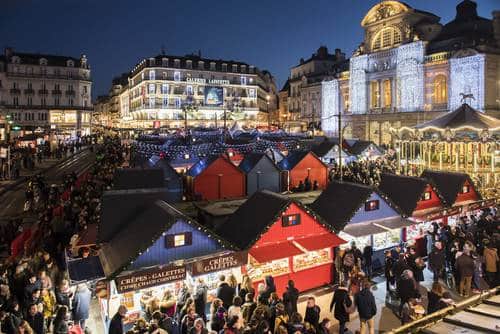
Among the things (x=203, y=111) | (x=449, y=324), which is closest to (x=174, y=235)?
(x=449, y=324)

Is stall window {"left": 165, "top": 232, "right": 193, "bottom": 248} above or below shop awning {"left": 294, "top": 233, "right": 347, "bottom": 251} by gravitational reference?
above

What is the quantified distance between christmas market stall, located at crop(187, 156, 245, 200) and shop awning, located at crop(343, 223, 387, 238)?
11.2 meters

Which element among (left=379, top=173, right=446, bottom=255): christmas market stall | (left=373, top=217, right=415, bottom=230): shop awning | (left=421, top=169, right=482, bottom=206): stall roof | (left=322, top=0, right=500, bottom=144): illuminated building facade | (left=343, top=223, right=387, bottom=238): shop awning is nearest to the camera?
(left=343, top=223, right=387, bottom=238): shop awning

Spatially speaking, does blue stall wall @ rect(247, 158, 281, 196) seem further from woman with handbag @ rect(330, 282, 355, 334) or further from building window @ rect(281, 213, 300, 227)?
woman with handbag @ rect(330, 282, 355, 334)

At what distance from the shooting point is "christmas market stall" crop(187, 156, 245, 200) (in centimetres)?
2219

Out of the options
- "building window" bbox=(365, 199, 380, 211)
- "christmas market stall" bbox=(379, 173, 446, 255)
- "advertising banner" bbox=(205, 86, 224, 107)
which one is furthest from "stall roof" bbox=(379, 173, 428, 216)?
"advertising banner" bbox=(205, 86, 224, 107)

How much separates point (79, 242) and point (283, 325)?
663 cm

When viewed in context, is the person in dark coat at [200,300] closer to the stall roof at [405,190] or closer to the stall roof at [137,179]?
the stall roof at [405,190]

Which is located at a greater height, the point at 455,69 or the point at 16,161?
the point at 455,69

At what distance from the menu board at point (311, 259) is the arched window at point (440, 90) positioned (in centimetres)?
3907

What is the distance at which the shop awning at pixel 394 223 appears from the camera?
12653 mm

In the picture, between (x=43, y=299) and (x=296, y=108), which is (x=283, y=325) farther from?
(x=296, y=108)

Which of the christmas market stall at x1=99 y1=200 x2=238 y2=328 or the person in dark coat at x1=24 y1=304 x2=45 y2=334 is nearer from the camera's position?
the person in dark coat at x1=24 y1=304 x2=45 y2=334

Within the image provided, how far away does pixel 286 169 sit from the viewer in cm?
2608
